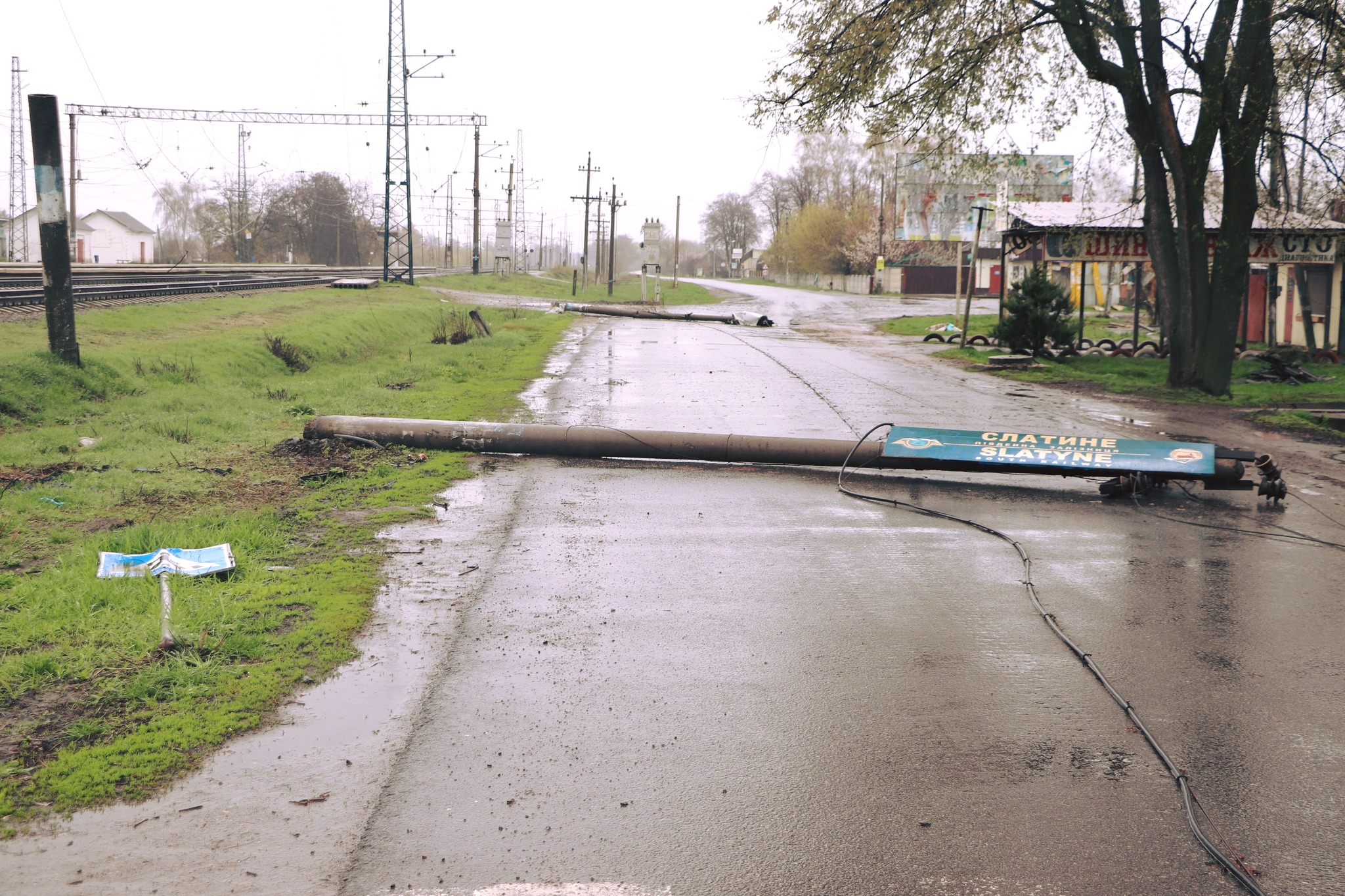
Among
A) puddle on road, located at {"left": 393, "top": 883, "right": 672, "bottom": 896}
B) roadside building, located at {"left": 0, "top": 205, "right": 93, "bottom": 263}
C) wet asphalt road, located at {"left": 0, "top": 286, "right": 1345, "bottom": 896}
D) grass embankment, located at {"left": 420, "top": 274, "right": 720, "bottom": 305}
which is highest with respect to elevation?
roadside building, located at {"left": 0, "top": 205, "right": 93, "bottom": 263}

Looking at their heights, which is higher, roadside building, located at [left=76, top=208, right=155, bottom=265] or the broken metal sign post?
roadside building, located at [left=76, top=208, right=155, bottom=265]

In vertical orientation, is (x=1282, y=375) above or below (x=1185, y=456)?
above

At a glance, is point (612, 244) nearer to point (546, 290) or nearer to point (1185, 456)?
point (546, 290)

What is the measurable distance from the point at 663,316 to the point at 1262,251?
2105 centimetres

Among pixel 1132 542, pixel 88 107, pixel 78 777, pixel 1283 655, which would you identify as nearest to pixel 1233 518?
pixel 1132 542

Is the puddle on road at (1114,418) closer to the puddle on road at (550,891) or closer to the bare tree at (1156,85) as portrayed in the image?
the bare tree at (1156,85)

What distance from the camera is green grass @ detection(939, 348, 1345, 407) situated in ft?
59.7

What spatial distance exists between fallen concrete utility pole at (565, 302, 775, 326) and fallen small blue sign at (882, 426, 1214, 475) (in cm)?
2909

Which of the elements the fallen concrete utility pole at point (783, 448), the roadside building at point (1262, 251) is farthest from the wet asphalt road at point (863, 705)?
the roadside building at point (1262, 251)

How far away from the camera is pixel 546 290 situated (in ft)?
200

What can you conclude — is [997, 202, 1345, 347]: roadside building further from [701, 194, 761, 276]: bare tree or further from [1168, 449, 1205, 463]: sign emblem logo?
[701, 194, 761, 276]: bare tree

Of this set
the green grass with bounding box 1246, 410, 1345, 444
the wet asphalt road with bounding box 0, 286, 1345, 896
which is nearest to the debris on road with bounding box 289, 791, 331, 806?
the wet asphalt road with bounding box 0, 286, 1345, 896

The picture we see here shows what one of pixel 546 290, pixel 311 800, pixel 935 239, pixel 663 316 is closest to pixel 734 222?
pixel 935 239

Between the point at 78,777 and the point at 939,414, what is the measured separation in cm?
1277
